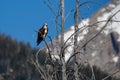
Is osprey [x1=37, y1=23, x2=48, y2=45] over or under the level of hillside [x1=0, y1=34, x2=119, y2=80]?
under

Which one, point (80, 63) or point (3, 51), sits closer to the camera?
point (80, 63)

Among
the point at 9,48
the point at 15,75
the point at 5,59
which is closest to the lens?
the point at 15,75

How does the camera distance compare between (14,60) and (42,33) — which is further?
(14,60)

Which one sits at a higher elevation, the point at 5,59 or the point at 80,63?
the point at 5,59

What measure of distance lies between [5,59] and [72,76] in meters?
85.7

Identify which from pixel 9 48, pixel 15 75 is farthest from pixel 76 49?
pixel 9 48

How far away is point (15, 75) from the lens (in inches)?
3339

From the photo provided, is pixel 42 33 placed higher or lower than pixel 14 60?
lower

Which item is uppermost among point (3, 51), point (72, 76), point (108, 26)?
point (3, 51)

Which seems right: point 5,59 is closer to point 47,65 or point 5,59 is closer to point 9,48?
point 9,48

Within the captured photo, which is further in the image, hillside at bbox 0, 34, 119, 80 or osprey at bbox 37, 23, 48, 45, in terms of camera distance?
hillside at bbox 0, 34, 119, 80

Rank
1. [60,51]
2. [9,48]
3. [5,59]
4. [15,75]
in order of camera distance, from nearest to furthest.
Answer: [60,51] → [15,75] → [5,59] → [9,48]

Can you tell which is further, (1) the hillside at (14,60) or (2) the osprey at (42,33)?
(1) the hillside at (14,60)

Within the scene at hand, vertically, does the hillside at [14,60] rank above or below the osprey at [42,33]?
above
